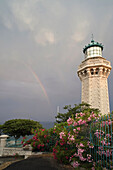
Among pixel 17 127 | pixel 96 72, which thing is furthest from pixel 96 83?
pixel 17 127

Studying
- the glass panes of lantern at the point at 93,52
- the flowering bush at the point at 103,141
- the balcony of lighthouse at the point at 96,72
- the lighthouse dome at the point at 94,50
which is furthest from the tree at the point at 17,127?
the lighthouse dome at the point at 94,50

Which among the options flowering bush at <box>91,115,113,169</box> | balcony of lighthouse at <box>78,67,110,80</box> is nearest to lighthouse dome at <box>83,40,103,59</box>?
balcony of lighthouse at <box>78,67,110,80</box>

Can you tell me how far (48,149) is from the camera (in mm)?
11430

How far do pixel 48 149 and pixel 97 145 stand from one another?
6803 mm

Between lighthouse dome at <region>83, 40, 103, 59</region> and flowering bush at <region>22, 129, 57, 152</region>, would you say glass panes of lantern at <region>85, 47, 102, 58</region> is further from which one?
flowering bush at <region>22, 129, 57, 152</region>

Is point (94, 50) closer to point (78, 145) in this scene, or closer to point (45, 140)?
point (45, 140)

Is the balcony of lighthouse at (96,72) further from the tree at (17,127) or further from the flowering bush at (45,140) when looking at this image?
the flowering bush at (45,140)

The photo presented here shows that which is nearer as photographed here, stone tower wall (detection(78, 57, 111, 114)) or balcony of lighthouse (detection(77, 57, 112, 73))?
stone tower wall (detection(78, 57, 111, 114))

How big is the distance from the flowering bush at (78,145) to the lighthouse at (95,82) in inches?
600

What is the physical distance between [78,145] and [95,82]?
1877 centimetres

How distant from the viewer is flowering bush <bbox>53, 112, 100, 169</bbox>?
6625 mm

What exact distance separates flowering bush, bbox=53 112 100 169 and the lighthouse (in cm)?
1524

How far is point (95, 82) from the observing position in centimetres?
2381

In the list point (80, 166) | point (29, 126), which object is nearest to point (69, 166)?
point (80, 166)
